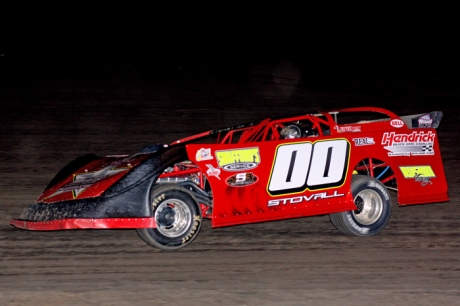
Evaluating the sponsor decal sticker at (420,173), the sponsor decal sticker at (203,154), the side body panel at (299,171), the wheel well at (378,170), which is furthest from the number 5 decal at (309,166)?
the sponsor decal sticker at (420,173)

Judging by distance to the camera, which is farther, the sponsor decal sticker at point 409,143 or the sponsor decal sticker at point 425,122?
the sponsor decal sticker at point 425,122

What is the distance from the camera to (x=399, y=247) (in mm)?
7609

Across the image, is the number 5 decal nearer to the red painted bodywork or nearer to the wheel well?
the red painted bodywork

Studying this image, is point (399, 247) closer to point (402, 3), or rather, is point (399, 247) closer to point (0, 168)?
point (0, 168)

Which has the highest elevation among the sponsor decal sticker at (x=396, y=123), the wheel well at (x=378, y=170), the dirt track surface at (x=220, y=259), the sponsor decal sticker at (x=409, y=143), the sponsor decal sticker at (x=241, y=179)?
the sponsor decal sticker at (x=396, y=123)

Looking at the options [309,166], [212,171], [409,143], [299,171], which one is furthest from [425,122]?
[212,171]

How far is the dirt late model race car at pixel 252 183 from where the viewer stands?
7.09m

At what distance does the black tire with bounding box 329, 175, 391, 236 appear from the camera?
786cm

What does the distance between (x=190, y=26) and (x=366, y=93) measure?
8.93m

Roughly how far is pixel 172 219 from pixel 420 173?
266 centimetres

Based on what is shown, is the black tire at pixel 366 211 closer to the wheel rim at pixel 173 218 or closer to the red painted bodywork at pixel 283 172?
the red painted bodywork at pixel 283 172

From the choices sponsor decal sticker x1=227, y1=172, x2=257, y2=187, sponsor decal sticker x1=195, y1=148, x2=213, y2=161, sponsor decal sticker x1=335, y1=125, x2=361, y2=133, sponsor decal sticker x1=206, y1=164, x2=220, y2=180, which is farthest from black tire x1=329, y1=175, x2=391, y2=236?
sponsor decal sticker x1=195, y1=148, x2=213, y2=161

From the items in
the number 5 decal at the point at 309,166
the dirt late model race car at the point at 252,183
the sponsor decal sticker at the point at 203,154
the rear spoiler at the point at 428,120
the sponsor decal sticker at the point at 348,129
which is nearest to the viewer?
the dirt late model race car at the point at 252,183

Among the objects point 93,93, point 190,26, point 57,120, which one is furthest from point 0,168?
point 190,26
